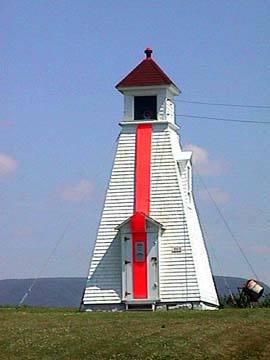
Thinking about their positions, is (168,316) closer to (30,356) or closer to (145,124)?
(30,356)

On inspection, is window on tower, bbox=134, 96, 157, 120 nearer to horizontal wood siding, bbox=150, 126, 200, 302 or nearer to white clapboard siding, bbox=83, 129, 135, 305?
horizontal wood siding, bbox=150, 126, 200, 302

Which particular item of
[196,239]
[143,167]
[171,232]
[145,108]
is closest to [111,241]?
[171,232]

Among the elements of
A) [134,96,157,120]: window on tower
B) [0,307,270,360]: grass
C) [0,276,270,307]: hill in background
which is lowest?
[0,307,270,360]: grass

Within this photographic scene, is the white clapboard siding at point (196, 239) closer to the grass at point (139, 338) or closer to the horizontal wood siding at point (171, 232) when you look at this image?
the horizontal wood siding at point (171, 232)

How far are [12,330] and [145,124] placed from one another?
53.6 feet

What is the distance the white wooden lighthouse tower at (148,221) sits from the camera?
1747 inches

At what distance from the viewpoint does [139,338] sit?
95.3ft

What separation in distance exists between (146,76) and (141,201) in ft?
17.1

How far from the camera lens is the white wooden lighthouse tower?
Result: 1747 inches

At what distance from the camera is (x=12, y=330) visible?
104 ft

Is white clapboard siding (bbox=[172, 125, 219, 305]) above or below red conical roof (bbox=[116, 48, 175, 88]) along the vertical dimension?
below

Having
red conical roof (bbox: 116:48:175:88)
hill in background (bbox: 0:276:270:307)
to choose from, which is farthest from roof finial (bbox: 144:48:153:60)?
hill in background (bbox: 0:276:270:307)

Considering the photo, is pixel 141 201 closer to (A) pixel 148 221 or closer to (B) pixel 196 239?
(A) pixel 148 221

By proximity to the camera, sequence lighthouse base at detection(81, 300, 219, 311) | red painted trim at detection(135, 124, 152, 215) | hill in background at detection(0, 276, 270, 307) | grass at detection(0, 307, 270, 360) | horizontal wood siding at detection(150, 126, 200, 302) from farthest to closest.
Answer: hill in background at detection(0, 276, 270, 307), red painted trim at detection(135, 124, 152, 215), horizontal wood siding at detection(150, 126, 200, 302), lighthouse base at detection(81, 300, 219, 311), grass at detection(0, 307, 270, 360)
